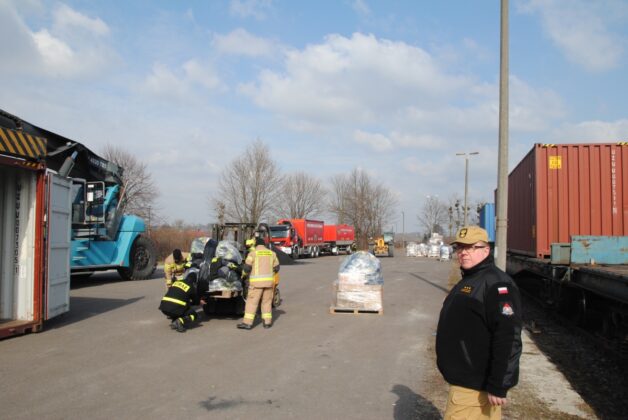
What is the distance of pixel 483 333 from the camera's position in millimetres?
2982

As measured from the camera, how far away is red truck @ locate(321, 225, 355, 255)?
4400 centimetres

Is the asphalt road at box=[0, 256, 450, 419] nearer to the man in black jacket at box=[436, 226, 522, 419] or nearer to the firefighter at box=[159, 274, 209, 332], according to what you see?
the firefighter at box=[159, 274, 209, 332]

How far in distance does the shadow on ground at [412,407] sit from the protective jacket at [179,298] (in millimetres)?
4230

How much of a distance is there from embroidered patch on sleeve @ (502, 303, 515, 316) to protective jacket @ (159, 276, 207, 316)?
6.44 metres

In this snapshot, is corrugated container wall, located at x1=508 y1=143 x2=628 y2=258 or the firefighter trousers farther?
corrugated container wall, located at x1=508 y1=143 x2=628 y2=258

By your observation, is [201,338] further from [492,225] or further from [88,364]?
[492,225]

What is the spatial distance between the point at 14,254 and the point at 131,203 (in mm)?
37863

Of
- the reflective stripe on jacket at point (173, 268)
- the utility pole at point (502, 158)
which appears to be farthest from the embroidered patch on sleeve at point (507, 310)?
the reflective stripe on jacket at point (173, 268)

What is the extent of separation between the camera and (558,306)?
10.7 m

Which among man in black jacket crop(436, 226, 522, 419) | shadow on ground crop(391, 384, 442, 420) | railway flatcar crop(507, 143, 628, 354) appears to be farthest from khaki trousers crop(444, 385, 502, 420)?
railway flatcar crop(507, 143, 628, 354)

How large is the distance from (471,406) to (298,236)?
31914mm

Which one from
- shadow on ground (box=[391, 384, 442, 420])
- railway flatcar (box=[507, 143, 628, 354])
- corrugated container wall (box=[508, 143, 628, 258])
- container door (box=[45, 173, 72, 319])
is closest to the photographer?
shadow on ground (box=[391, 384, 442, 420])

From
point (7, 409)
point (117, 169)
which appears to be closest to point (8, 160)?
point (7, 409)

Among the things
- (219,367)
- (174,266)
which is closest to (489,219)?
(174,266)
